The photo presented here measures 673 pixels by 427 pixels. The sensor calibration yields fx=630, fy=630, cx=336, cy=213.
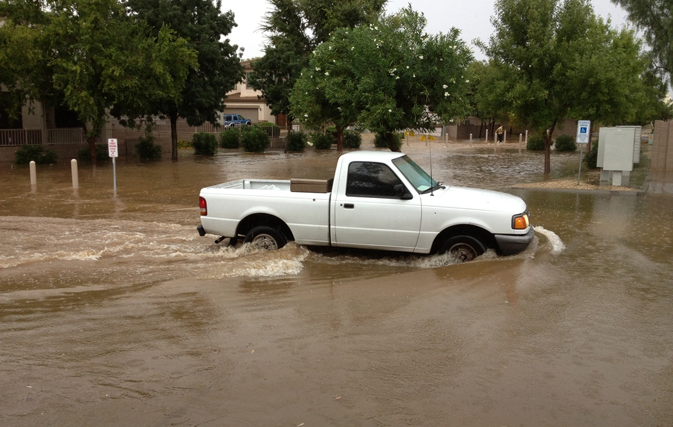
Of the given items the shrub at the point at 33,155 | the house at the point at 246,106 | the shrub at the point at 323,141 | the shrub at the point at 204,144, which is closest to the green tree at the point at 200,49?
the shrub at the point at 204,144

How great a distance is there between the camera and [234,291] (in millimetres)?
7758

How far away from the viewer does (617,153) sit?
17969mm

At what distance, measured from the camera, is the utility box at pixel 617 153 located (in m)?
17.9

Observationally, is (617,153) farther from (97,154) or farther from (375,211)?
(97,154)

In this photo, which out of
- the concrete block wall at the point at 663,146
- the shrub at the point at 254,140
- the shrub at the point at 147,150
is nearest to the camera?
the concrete block wall at the point at 663,146

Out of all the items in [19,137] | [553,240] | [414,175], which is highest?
[19,137]

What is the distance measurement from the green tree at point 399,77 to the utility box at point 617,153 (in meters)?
4.45

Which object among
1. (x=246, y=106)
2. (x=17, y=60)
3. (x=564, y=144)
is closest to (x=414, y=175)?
(x=17, y=60)

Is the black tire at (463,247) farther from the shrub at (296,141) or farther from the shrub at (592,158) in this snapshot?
the shrub at (296,141)

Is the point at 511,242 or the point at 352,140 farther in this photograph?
the point at 352,140

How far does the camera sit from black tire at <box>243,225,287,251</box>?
9.27 m

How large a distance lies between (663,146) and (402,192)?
19.6 metres

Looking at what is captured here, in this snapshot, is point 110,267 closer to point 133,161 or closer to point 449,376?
point 449,376

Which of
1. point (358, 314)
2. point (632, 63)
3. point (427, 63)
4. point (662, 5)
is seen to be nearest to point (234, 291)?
point (358, 314)
